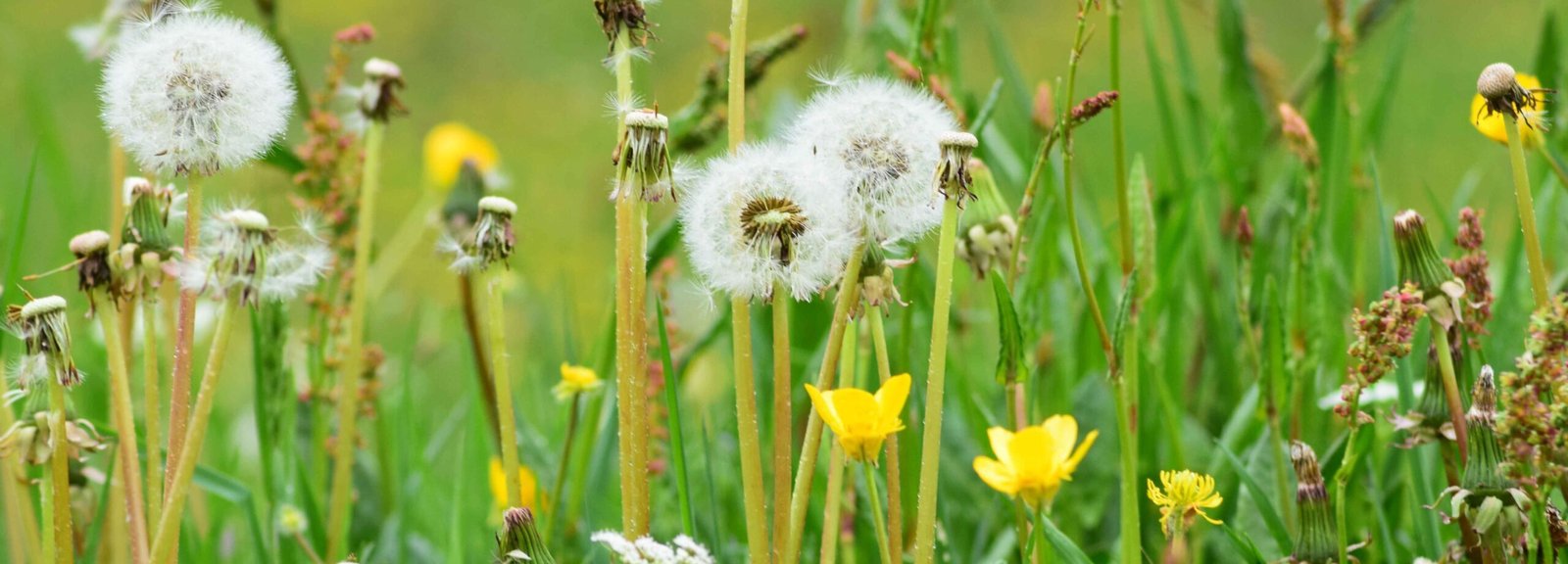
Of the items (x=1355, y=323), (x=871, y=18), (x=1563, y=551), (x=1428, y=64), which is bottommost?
(x=1563, y=551)

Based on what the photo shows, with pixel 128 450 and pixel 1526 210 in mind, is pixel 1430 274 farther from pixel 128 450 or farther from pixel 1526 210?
pixel 128 450

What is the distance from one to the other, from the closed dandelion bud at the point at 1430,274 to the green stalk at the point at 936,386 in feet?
1.04

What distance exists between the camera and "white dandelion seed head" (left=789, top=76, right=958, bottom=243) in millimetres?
777

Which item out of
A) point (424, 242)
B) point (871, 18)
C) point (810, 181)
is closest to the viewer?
point (810, 181)

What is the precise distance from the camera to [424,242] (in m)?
4.02

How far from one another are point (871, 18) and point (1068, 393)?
0.64m

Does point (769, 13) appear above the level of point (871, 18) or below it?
above

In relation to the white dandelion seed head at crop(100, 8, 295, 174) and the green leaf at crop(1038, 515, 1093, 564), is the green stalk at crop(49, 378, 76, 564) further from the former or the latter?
the green leaf at crop(1038, 515, 1093, 564)

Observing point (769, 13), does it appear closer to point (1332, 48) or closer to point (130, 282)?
point (1332, 48)

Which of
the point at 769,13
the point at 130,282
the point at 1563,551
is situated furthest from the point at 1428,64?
the point at 130,282

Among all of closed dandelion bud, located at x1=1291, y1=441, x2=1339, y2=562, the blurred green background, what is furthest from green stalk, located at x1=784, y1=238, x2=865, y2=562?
the blurred green background

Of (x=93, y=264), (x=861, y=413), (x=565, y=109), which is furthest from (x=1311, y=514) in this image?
(x=565, y=109)

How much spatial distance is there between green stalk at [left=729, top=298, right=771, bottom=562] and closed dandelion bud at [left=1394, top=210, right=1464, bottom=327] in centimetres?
43

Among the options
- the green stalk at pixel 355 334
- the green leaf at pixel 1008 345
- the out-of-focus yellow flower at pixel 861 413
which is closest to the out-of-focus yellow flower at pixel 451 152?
the green stalk at pixel 355 334
